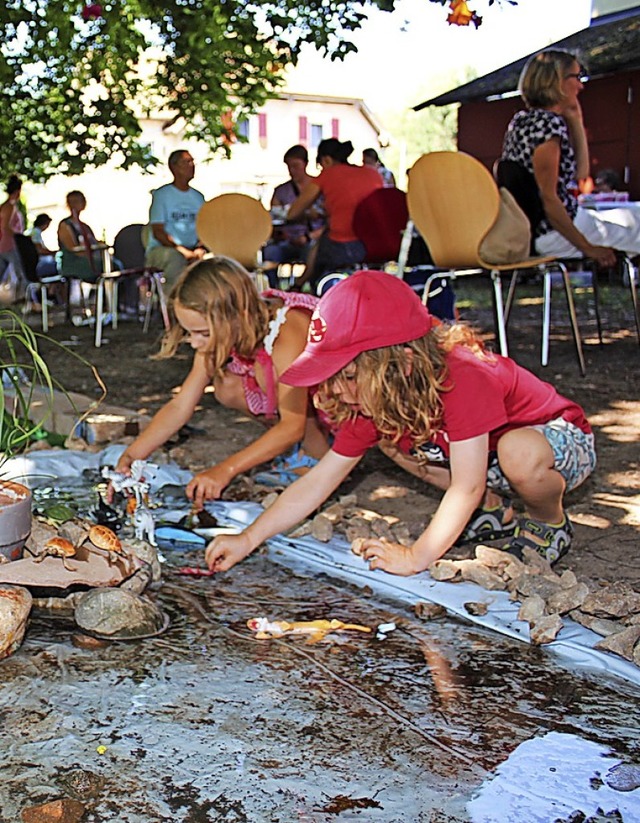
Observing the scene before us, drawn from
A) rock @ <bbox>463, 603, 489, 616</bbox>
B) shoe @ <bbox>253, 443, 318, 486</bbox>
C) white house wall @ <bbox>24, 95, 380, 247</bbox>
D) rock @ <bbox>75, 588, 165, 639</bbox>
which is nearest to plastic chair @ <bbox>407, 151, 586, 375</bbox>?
shoe @ <bbox>253, 443, 318, 486</bbox>

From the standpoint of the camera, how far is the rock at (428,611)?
2.16 m

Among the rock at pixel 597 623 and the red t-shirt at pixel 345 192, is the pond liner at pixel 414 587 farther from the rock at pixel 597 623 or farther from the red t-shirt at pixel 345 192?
the red t-shirt at pixel 345 192

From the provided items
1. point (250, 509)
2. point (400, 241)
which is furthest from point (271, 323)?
point (400, 241)

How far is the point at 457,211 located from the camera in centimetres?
434

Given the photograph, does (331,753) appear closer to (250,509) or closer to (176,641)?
(176,641)

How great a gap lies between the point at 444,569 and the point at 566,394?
2389 mm

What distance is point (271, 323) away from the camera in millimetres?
2928

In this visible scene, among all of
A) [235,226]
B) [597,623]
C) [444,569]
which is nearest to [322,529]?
[444,569]

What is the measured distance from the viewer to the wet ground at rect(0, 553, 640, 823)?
1437 millimetres

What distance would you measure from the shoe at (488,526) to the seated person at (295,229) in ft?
16.6

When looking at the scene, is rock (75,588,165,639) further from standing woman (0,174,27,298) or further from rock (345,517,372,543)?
standing woman (0,174,27,298)

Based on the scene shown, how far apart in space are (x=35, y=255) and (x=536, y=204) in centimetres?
521

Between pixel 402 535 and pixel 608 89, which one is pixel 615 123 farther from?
pixel 402 535

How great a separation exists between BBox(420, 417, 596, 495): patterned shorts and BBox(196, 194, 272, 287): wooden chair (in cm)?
400
